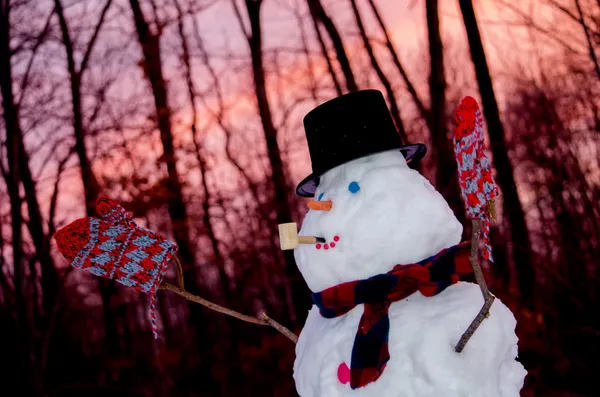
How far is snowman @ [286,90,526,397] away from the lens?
1.95 metres

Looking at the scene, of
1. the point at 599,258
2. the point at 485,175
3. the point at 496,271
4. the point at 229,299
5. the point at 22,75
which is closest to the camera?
the point at 485,175

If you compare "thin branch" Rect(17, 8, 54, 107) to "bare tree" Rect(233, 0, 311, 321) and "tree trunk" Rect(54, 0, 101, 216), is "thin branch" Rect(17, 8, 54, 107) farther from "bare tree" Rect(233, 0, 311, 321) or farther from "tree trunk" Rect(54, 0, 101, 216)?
"bare tree" Rect(233, 0, 311, 321)

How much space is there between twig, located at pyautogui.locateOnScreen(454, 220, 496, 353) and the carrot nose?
63cm

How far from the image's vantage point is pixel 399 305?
2.11 m

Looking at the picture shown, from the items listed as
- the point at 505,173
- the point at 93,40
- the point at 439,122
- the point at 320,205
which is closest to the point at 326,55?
the point at 439,122

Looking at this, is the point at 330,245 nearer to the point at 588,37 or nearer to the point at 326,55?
the point at 588,37

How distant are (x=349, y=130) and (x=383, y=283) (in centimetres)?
67

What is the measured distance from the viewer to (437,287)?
2.04 meters

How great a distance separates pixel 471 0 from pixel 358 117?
525cm

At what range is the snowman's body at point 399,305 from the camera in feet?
6.37

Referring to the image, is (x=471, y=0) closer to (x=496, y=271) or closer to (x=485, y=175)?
(x=496, y=271)

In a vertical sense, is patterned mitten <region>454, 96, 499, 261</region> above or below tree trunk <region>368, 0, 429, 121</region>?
below

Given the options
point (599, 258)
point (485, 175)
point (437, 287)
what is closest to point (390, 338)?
point (437, 287)

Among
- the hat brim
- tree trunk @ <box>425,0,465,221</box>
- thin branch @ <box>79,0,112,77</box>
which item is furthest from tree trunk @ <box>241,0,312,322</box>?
the hat brim
